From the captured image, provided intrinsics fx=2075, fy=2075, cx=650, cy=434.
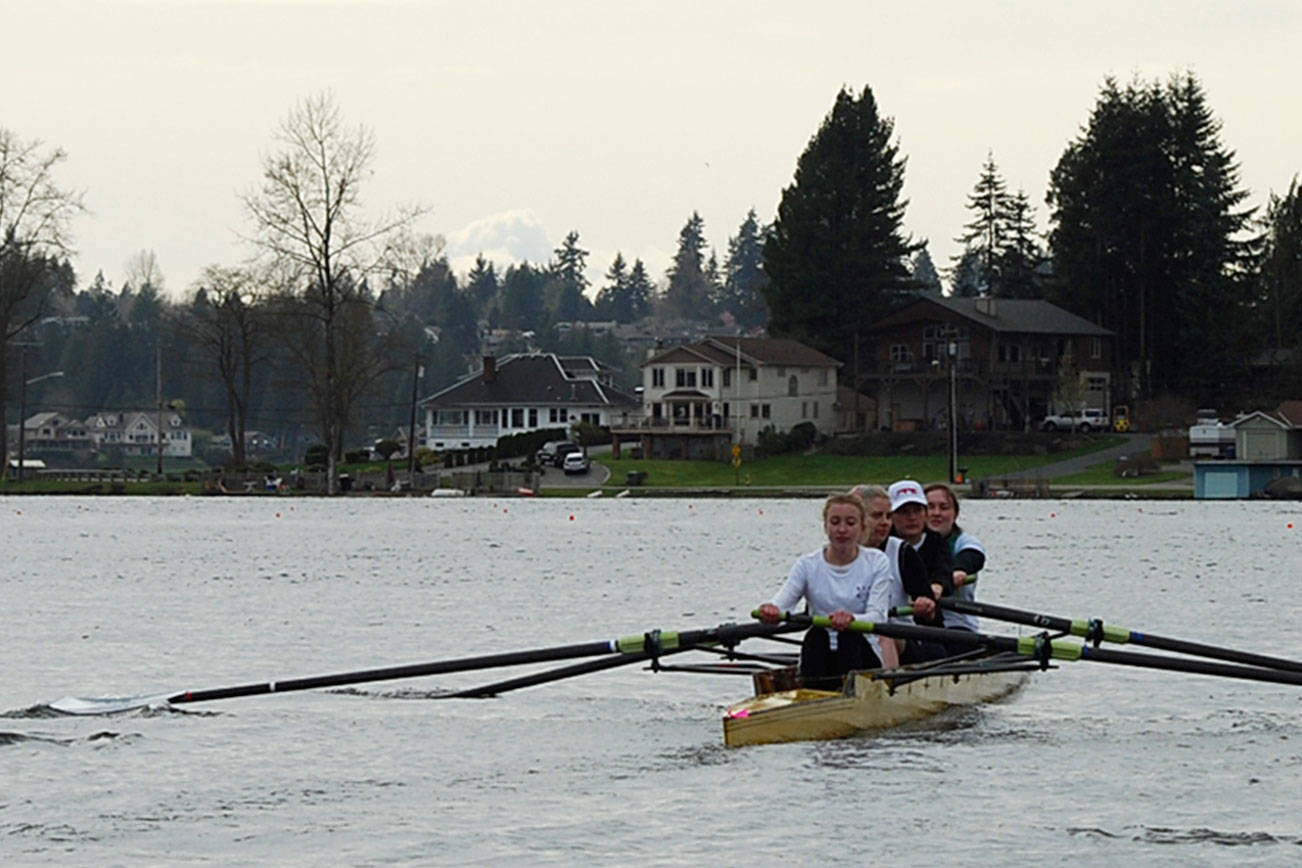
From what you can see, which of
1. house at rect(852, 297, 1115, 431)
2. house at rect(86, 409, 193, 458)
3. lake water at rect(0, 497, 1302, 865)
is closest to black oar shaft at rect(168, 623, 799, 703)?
lake water at rect(0, 497, 1302, 865)

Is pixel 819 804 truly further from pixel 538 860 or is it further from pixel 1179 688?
pixel 1179 688

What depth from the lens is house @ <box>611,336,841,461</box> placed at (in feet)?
344

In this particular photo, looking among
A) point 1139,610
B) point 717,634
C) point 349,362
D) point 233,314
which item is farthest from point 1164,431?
point 717,634

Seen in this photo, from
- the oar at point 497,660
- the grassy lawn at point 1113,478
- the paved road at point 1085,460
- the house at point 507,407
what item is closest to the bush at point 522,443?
the house at point 507,407

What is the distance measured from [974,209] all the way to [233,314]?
53.6 m

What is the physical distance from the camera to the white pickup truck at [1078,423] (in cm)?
10219

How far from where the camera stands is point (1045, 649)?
16.7 metres

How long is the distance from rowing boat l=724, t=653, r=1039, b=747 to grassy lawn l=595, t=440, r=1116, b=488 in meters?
71.9

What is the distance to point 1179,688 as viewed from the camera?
2186 cm

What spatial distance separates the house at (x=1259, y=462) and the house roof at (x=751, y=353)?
27.7 meters

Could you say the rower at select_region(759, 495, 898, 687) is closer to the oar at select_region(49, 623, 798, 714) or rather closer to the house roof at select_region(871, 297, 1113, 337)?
the oar at select_region(49, 623, 798, 714)

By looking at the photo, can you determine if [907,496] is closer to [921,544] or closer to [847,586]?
[921,544]

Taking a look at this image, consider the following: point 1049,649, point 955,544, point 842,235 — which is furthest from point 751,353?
point 1049,649

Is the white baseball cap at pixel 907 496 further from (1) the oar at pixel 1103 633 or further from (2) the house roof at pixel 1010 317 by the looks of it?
(2) the house roof at pixel 1010 317
